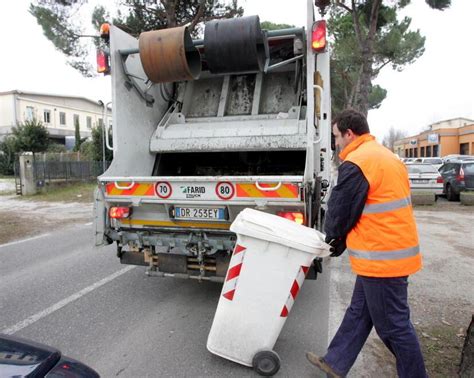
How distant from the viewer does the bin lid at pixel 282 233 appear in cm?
255

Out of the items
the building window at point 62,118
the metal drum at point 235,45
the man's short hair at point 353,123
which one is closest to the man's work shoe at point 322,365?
the man's short hair at point 353,123

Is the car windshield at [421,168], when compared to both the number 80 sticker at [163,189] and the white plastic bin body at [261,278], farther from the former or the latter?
the white plastic bin body at [261,278]

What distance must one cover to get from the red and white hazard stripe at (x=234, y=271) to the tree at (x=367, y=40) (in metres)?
11.7

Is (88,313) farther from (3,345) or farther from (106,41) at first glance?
(106,41)

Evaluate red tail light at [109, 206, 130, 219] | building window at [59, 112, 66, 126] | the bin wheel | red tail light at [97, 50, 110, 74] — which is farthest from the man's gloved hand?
building window at [59, 112, 66, 126]

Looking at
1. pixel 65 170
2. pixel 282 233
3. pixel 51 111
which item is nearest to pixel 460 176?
pixel 282 233

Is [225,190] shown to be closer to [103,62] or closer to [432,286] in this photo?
[103,62]

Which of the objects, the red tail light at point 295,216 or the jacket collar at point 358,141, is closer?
the jacket collar at point 358,141

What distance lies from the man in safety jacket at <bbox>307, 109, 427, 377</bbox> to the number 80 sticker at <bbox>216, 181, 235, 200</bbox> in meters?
1.18

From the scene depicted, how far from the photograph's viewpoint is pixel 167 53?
4.33m

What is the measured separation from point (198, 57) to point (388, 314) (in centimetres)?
343

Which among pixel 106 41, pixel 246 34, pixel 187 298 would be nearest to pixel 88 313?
pixel 187 298

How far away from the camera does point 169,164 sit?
5281 mm

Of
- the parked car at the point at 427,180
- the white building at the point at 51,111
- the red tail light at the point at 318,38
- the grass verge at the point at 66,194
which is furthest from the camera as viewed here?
the white building at the point at 51,111
